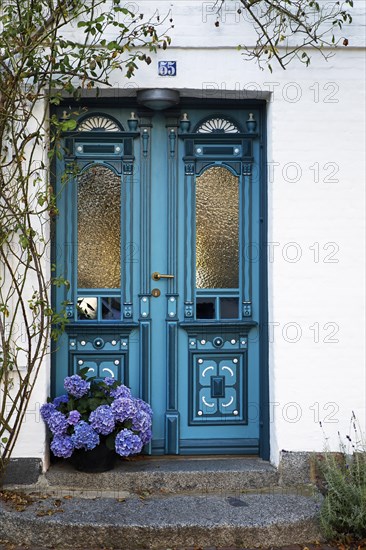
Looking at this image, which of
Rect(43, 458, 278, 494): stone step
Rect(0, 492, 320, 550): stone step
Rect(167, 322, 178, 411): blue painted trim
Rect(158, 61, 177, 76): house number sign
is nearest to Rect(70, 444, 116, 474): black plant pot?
Rect(43, 458, 278, 494): stone step

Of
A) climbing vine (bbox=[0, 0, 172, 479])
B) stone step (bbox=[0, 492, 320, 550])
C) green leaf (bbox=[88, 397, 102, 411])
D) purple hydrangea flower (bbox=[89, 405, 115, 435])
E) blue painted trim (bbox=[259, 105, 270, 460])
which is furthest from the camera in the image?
blue painted trim (bbox=[259, 105, 270, 460])

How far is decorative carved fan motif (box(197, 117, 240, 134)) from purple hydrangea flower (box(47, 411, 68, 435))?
93.4 inches

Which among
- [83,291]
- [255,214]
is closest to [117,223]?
[83,291]

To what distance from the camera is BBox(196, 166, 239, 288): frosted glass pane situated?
6.61 m

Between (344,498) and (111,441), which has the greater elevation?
(111,441)

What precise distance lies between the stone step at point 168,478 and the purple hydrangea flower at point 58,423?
353mm

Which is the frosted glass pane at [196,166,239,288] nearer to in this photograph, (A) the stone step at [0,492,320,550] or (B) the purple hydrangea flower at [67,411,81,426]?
(B) the purple hydrangea flower at [67,411,81,426]

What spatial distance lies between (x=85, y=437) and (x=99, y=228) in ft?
5.21

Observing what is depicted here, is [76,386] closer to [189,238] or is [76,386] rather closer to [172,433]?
[172,433]

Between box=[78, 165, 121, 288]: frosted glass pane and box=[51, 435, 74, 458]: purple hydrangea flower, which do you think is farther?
box=[78, 165, 121, 288]: frosted glass pane

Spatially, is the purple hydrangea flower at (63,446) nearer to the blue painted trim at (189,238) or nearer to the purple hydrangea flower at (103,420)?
the purple hydrangea flower at (103,420)

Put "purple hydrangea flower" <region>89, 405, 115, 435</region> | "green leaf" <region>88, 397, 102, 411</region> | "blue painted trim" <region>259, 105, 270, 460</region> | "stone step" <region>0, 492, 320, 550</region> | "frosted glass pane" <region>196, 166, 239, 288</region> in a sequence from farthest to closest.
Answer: "frosted glass pane" <region>196, 166, 239, 288</region> < "blue painted trim" <region>259, 105, 270, 460</region> < "green leaf" <region>88, 397, 102, 411</region> < "purple hydrangea flower" <region>89, 405, 115, 435</region> < "stone step" <region>0, 492, 320, 550</region>

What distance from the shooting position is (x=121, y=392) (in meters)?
6.21

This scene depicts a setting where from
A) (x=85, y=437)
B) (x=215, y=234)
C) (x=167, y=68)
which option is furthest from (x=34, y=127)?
(x=85, y=437)
